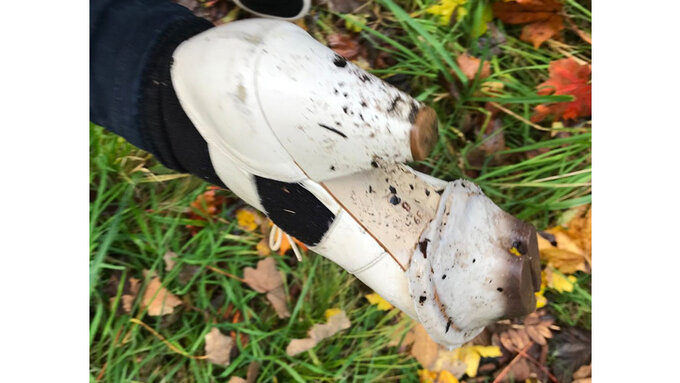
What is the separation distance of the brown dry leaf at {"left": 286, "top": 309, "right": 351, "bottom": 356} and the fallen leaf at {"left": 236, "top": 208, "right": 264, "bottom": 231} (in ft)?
1.03

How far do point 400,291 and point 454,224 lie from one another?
16 centimetres

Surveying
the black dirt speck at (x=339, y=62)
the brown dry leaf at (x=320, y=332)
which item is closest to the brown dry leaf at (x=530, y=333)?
the brown dry leaf at (x=320, y=332)

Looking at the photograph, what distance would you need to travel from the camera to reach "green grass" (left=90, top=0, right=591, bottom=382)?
1.33m

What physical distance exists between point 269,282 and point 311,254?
0.14 metres

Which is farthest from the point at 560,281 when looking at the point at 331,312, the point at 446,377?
the point at 331,312

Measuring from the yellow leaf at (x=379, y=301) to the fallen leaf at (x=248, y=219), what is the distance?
14.1 inches

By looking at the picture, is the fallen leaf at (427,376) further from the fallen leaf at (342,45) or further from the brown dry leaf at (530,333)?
the fallen leaf at (342,45)

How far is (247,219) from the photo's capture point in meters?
1.41

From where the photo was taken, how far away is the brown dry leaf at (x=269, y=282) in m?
1.38

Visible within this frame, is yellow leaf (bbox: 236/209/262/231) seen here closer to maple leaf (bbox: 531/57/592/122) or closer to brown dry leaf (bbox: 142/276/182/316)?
brown dry leaf (bbox: 142/276/182/316)

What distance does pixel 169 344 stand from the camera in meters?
1.34

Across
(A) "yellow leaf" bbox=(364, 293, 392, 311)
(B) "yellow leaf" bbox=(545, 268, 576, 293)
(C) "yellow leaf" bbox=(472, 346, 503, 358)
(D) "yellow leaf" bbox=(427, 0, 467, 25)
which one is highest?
(D) "yellow leaf" bbox=(427, 0, 467, 25)

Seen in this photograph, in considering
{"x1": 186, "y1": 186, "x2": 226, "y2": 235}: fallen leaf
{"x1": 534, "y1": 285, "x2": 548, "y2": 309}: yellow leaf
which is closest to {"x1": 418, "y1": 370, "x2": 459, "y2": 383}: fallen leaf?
{"x1": 534, "y1": 285, "x2": 548, "y2": 309}: yellow leaf

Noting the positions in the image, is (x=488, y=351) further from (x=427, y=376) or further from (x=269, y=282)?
(x=269, y=282)
